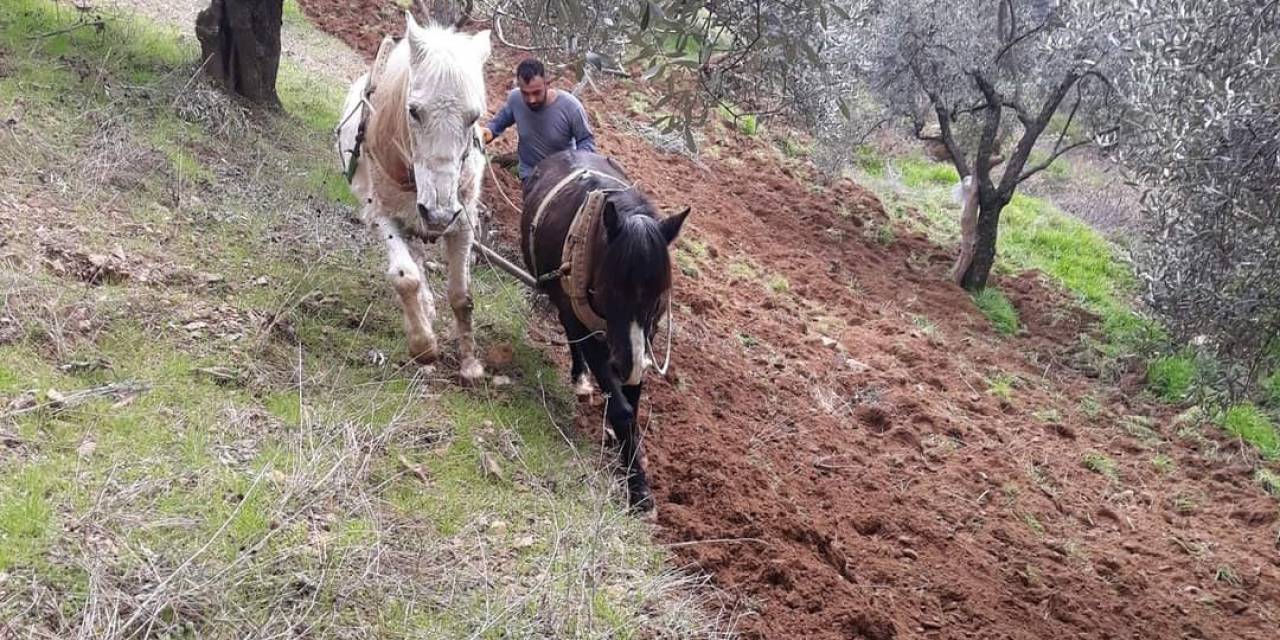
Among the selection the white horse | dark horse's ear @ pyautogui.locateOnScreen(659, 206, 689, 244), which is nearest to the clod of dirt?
the white horse

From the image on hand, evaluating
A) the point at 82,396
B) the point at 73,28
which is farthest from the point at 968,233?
the point at 82,396

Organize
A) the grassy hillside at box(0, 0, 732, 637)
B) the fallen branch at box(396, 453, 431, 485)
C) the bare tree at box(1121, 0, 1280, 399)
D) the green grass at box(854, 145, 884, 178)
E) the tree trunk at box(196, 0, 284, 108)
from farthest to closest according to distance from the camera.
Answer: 1. the green grass at box(854, 145, 884, 178)
2. the tree trunk at box(196, 0, 284, 108)
3. the fallen branch at box(396, 453, 431, 485)
4. the bare tree at box(1121, 0, 1280, 399)
5. the grassy hillside at box(0, 0, 732, 637)

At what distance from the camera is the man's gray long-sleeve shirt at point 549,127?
6758 mm

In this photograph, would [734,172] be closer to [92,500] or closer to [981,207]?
[981,207]

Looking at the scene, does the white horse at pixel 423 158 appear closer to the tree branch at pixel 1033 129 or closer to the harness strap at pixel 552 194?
the harness strap at pixel 552 194

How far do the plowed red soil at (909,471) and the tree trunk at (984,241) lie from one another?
82cm

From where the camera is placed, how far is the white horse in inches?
183

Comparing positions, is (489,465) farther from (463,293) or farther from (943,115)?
(943,115)

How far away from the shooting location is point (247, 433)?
4.12m

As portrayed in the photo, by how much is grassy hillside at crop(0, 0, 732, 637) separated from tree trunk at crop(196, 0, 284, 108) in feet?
3.62

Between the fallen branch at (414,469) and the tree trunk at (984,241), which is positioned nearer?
the fallen branch at (414,469)

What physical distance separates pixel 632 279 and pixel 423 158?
116cm

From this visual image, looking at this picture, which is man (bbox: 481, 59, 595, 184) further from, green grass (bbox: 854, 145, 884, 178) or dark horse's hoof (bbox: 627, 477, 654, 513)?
green grass (bbox: 854, 145, 884, 178)

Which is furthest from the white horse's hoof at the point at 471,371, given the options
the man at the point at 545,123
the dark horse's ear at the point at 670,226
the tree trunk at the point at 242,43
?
the tree trunk at the point at 242,43
